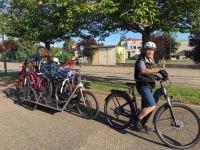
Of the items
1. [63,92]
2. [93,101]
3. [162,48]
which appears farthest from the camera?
[162,48]

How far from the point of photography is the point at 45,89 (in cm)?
653

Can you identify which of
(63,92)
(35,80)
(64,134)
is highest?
(35,80)

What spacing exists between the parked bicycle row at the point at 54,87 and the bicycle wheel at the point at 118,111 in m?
0.38

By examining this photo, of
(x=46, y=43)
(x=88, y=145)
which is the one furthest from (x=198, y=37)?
(x=88, y=145)

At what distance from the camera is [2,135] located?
4727 millimetres

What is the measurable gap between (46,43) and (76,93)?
680 centimetres

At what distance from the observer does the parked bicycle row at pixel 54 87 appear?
5605 mm

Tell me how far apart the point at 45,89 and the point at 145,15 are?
135 inches

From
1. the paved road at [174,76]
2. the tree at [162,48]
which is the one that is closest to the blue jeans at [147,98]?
the paved road at [174,76]

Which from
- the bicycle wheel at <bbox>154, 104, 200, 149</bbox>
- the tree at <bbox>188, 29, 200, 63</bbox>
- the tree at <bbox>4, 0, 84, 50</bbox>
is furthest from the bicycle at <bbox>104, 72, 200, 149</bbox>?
the tree at <bbox>188, 29, 200, 63</bbox>

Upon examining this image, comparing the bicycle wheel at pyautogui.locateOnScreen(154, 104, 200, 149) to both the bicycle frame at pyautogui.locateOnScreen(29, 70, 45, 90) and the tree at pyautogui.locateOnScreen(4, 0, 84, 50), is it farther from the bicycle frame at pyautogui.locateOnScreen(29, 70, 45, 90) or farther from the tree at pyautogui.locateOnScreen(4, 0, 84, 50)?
the tree at pyautogui.locateOnScreen(4, 0, 84, 50)

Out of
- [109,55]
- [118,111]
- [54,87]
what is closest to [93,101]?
[118,111]

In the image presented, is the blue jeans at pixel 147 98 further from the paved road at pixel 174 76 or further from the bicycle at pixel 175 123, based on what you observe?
the paved road at pixel 174 76

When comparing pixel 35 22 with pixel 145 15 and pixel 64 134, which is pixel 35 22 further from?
pixel 64 134
